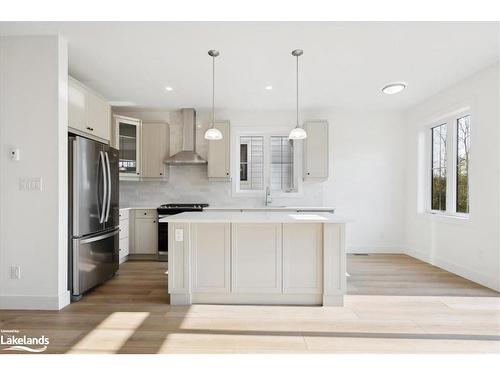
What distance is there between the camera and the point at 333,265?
2865 millimetres

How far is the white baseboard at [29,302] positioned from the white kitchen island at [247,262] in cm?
106

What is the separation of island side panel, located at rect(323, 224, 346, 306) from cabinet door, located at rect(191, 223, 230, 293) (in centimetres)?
96

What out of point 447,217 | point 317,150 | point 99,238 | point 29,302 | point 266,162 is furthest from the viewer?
point 266,162

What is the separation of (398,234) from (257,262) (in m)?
3.58

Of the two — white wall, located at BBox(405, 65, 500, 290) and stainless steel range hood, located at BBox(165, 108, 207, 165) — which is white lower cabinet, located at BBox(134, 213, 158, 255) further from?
white wall, located at BBox(405, 65, 500, 290)

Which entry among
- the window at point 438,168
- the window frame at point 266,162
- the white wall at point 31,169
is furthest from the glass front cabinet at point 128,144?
the window at point 438,168

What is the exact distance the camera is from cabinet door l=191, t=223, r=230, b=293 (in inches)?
A: 115

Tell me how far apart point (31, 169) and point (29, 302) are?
4.11ft

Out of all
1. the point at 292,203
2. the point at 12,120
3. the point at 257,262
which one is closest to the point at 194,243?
the point at 257,262

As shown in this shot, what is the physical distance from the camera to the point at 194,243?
2.94m

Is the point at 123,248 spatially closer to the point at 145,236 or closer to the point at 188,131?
the point at 145,236

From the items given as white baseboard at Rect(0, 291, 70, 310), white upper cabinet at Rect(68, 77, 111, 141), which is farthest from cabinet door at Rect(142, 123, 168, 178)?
white baseboard at Rect(0, 291, 70, 310)

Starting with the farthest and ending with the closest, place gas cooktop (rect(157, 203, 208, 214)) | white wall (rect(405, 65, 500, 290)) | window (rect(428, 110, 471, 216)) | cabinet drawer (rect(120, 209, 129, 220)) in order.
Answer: gas cooktop (rect(157, 203, 208, 214)) < cabinet drawer (rect(120, 209, 129, 220)) < window (rect(428, 110, 471, 216)) < white wall (rect(405, 65, 500, 290))

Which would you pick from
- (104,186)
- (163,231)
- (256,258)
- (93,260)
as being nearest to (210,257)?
(256,258)
